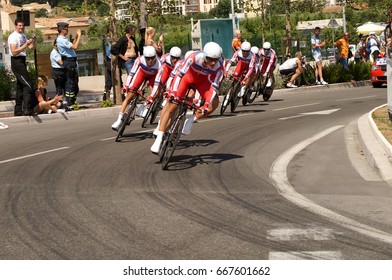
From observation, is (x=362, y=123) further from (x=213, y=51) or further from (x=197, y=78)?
(x=213, y=51)

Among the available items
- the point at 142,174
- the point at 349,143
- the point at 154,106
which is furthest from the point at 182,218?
the point at 154,106

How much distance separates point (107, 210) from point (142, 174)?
8.76ft

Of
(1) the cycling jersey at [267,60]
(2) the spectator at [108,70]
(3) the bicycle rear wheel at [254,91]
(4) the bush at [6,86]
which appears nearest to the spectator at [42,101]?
(2) the spectator at [108,70]

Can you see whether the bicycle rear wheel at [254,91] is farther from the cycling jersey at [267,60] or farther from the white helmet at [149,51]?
the white helmet at [149,51]

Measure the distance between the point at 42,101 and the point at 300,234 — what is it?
1430 cm

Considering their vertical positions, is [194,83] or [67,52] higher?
[194,83]

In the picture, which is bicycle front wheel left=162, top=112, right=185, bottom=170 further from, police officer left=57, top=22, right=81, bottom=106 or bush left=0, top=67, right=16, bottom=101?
bush left=0, top=67, right=16, bottom=101

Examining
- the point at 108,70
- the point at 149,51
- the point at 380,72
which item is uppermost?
the point at 149,51

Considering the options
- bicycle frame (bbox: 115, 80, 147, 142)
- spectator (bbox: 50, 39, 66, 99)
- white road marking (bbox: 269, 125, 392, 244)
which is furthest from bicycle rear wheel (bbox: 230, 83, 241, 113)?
white road marking (bbox: 269, 125, 392, 244)

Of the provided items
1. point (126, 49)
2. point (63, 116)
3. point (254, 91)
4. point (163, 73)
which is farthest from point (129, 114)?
point (254, 91)

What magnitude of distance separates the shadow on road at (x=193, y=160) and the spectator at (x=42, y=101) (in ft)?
27.2

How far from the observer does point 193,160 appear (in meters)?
14.1

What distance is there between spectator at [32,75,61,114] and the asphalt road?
3.19 metres

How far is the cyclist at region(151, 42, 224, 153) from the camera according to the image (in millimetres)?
13141
